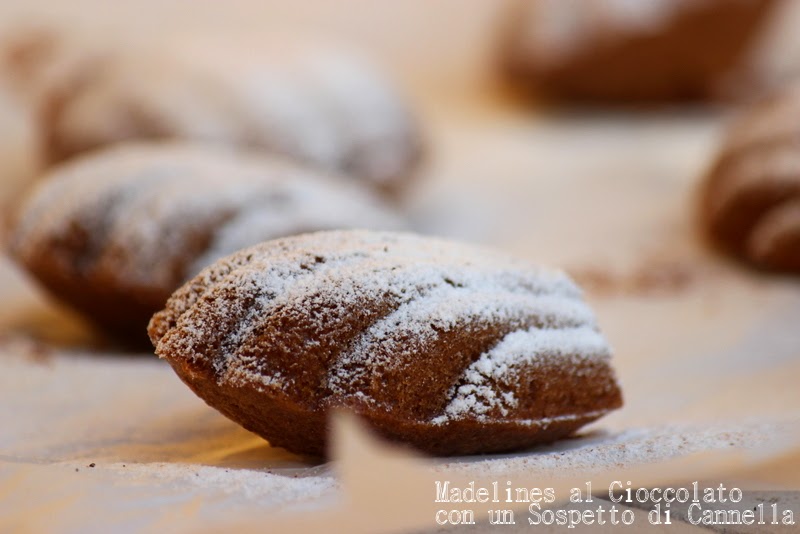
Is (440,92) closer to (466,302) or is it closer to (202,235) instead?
(202,235)

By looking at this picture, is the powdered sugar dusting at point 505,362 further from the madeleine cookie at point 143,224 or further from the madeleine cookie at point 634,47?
the madeleine cookie at point 634,47

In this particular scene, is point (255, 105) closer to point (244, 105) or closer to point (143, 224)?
point (244, 105)

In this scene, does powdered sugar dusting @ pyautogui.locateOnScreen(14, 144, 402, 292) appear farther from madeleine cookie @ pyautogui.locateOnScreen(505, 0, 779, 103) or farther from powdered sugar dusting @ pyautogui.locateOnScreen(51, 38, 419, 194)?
madeleine cookie @ pyautogui.locateOnScreen(505, 0, 779, 103)

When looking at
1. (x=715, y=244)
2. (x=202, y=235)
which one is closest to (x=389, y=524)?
(x=202, y=235)

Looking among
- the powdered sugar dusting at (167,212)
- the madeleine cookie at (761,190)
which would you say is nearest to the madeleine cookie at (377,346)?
the powdered sugar dusting at (167,212)

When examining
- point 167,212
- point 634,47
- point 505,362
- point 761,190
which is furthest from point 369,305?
point 634,47

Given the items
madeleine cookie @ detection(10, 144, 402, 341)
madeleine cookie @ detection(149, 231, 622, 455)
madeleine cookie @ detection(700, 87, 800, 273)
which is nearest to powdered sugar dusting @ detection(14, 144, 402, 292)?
madeleine cookie @ detection(10, 144, 402, 341)
